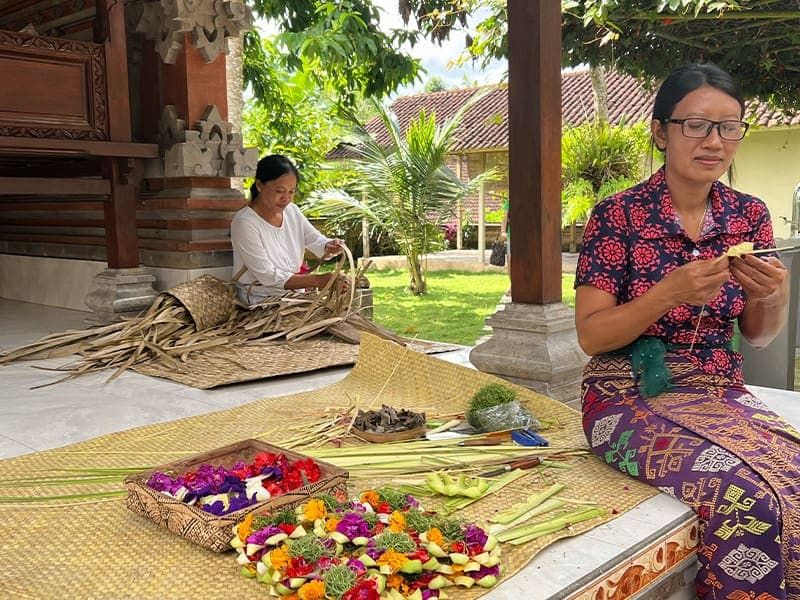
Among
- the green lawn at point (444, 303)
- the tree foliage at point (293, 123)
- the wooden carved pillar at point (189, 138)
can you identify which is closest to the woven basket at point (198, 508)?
the wooden carved pillar at point (189, 138)

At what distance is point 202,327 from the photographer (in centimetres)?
475

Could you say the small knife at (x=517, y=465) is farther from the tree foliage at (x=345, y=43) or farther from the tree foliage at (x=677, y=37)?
the tree foliage at (x=345, y=43)

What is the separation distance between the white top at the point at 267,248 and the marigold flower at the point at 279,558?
3.35 metres

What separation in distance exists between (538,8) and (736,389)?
173 centimetres

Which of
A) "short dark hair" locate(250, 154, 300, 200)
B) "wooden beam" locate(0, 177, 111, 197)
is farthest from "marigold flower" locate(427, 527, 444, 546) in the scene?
"wooden beam" locate(0, 177, 111, 197)

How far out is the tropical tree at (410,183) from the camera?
11.3 m

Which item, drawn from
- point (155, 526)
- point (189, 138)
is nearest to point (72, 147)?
point (189, 138)

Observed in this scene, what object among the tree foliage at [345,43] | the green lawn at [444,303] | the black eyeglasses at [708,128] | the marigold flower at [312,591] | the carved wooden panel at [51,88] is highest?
the tree foliage at [345,43]

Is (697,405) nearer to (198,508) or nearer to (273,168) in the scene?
(198,508)

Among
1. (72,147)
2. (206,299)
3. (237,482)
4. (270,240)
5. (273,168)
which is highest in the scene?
(72,147)

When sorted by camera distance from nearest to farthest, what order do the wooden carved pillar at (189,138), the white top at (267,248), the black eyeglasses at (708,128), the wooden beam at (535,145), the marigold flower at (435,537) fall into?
the marigold flower at (435,537) < the black eyeglasses at (708,128) < the wooden beam at (535,145) < the white top at (267,248) < the wooden carved pillar at (189,138)

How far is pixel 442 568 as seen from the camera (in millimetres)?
1711

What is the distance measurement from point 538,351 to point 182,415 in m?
1.54

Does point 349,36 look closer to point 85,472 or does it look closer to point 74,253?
point 74,253
